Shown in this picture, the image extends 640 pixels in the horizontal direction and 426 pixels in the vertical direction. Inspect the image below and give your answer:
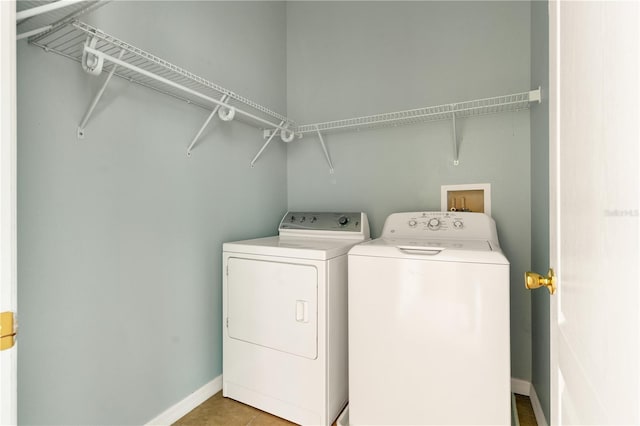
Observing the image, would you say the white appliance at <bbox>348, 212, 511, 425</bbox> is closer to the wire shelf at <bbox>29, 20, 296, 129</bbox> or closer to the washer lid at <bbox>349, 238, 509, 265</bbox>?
the washer lid at <bbox>349, 238, 509, 265</bbox>

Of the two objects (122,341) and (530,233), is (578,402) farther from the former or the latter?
(122,341)

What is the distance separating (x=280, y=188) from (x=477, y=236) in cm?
158

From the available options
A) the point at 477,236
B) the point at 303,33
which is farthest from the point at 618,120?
the point at 303,33

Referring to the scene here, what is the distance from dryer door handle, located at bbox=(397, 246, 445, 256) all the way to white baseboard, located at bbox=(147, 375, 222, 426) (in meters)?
1.49

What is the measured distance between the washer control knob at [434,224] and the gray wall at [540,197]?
524mm

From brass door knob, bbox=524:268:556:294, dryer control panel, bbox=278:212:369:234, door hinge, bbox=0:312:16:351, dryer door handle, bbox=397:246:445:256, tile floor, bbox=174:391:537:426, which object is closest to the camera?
door hinge, bbox=0:312:16:351

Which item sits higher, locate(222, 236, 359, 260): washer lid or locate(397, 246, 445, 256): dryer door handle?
locate(397, 246, 445, 256): dryer door handle

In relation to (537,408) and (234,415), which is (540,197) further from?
(234,415)

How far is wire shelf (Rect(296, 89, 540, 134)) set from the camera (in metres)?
1.78

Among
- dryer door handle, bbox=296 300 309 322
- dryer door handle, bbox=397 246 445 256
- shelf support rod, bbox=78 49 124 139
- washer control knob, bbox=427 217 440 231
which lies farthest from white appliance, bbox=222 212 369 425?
shelf support rod, bbox=78 49 124 139

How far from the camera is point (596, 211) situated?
1.60 feet

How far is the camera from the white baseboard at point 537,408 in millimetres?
1569

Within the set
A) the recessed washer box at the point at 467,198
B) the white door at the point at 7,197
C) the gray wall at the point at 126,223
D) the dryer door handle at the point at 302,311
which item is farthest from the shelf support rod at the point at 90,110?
the recessed washer box at the point at 467,198

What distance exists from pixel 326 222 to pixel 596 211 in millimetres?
1741
